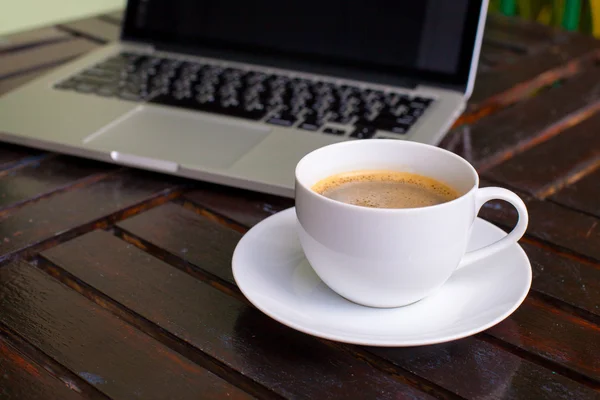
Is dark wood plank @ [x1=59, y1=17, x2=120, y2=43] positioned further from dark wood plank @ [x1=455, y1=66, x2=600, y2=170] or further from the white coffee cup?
the white coffee cup

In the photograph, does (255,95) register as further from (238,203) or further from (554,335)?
(554,335)

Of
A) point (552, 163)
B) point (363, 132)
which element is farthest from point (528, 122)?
point (363, 132)

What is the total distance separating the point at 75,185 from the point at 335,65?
344mm

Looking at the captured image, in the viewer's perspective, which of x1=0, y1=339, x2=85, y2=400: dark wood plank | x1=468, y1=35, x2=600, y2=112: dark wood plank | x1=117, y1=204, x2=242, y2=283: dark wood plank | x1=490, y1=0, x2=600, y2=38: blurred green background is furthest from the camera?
x1=490, y1=0, x2=600, y2=38: blurred green background

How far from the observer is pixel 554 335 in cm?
44

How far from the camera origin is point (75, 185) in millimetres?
635

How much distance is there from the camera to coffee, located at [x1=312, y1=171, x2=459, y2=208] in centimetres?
48

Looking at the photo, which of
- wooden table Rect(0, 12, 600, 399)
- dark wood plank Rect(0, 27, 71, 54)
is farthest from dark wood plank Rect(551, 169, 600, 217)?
dark wood plank Rect(0, 27, 71, 54)

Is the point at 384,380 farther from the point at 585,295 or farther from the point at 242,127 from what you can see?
the point at 242,127

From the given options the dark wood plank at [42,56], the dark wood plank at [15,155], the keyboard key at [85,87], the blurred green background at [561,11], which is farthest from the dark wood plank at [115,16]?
the blurred green background at [561,11]

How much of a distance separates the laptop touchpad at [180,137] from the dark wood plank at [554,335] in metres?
0.30

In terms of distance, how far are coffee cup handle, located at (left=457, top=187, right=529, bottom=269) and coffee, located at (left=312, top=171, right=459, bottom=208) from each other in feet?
0.10

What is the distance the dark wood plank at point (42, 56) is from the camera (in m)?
0.93

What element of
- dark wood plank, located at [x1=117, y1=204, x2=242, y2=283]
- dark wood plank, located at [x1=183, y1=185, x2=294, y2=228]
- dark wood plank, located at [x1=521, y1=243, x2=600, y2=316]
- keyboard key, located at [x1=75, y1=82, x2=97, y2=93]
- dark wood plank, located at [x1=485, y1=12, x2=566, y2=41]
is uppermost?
dark wood plank, located at [x1=485, y1=12, x2=566, y2=41]
